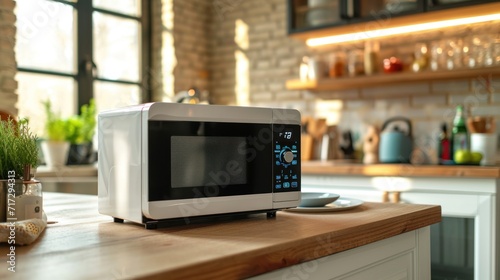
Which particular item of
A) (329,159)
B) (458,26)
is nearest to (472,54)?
(458,26)

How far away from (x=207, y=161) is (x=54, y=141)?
276cm

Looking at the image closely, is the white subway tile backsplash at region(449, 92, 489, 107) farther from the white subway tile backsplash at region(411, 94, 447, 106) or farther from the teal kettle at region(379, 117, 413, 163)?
the teal kettle at region(379, 117, 413, 163)

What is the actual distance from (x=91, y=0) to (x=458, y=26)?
2689 millimetres

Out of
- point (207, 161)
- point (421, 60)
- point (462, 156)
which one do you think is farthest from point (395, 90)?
point (207, 161)

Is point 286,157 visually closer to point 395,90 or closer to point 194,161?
point 194,161

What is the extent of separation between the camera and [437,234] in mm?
2631

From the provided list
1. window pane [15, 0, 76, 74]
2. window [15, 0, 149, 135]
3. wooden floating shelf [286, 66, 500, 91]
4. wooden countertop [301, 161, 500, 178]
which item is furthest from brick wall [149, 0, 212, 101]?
wooden countertop [301, 161, 500, 178]

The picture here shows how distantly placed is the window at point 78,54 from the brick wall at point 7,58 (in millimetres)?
141

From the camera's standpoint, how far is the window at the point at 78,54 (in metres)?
3.67

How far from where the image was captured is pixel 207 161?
1107mm

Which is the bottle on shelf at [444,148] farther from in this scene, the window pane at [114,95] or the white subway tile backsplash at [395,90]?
the window pane at [114,95]

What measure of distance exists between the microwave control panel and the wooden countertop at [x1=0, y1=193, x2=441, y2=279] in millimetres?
76

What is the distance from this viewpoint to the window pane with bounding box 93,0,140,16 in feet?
13.8

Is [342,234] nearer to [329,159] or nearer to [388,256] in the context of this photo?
[388,256]
